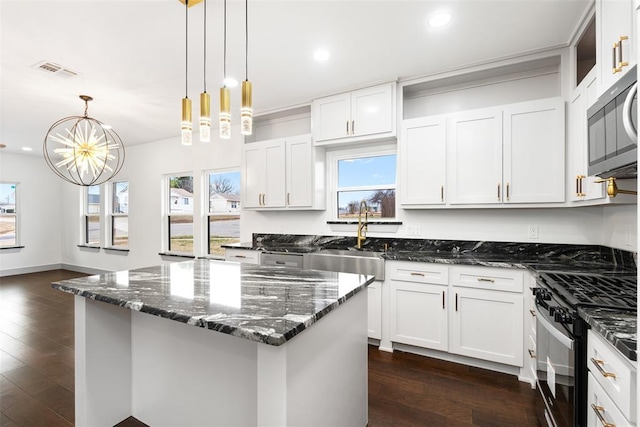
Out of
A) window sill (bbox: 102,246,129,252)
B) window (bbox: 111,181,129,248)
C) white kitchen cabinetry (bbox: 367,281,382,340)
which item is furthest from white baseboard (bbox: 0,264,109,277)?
white kitchen cabinetry (bbox: 367,281,382,340)

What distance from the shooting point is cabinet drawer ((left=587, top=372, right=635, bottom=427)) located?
1141mm

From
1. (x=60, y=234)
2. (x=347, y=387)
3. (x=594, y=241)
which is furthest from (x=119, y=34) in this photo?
(x=60, y=234)

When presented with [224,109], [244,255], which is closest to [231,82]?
[224,109]

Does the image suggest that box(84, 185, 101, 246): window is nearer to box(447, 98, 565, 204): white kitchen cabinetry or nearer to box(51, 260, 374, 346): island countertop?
box(51, 260, 374, 346): island countertop

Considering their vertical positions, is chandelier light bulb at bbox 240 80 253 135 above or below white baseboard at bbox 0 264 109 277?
above

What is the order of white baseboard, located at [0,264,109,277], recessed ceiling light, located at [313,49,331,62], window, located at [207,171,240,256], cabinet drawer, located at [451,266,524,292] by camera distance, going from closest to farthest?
cabinet drawer, located at [451,266,524,292] → recessed ceiling light, located at [313,49,331,62] → window, located at [207,171,240,256] → white baseboard, located at [0,264,109,277]

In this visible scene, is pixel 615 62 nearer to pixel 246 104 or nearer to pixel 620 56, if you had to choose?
pixel 620 56

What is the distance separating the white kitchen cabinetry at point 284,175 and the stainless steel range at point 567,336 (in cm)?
253

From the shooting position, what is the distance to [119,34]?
251cm

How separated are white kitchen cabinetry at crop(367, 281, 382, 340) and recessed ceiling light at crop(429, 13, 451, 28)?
2.23 m

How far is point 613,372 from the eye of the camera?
1178 mm

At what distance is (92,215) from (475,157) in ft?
25.9

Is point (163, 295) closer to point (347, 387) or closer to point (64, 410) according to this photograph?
point (347, 387)

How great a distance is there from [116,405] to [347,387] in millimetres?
1439
